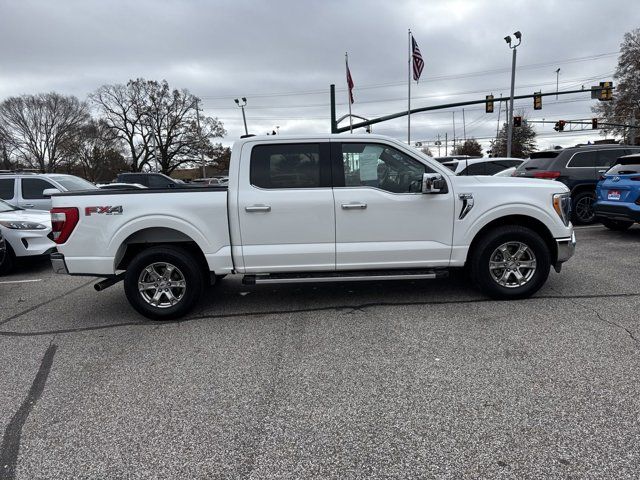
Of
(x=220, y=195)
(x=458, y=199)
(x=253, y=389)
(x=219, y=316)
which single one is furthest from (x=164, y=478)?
(x=458, y=199)

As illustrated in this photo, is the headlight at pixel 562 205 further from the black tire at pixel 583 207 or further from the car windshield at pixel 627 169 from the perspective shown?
the black tire at pixel 583 207

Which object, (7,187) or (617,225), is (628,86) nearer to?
(617,225)

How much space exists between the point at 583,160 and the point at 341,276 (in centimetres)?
821

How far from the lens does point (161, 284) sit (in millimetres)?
4859

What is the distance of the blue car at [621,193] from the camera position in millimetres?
8070

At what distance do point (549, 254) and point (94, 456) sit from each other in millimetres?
4717

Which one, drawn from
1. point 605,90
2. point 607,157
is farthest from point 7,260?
point 605,90

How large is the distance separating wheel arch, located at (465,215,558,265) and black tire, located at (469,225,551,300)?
40mm

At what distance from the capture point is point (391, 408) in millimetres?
2973

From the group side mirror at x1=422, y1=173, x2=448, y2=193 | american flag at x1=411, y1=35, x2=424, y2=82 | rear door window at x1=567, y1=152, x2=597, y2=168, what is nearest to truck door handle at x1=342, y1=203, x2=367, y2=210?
side mirror at x1=422, y1=173, x2=448, y2=193

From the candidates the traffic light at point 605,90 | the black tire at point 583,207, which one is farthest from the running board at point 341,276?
the traffic light at point 605,90

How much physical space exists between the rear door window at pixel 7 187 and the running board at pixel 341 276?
28.6 ft

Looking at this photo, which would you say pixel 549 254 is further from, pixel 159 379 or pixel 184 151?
pixel 184 151

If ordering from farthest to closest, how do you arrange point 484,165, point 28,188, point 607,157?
1. point 484,165
2. point 28,188
3. point 607,157
